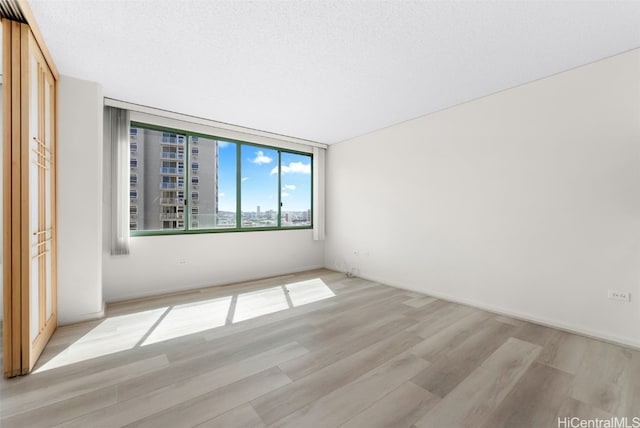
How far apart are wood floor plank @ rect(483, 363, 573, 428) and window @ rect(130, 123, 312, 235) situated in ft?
13.2

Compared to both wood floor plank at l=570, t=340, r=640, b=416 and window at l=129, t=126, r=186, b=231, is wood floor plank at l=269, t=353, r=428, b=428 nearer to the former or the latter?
wood floor plank at l=570, t=340, r=640, b=416

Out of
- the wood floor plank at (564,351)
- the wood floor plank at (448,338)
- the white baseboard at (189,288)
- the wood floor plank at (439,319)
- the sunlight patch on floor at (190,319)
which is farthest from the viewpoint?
the white baseboard at (189,288)

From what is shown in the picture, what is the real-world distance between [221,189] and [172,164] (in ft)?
2.70

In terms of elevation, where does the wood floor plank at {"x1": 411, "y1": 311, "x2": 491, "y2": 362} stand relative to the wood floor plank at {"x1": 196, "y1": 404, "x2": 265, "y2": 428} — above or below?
above

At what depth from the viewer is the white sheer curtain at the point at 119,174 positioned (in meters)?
3.42

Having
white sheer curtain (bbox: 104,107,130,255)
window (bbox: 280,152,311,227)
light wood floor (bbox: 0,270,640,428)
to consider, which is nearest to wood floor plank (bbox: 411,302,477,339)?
light wood floor (bbox: 0,270,640,428)

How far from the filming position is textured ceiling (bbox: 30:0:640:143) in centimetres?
188

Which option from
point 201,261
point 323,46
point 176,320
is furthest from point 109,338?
point 323,46

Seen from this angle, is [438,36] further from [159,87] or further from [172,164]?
[172,164]

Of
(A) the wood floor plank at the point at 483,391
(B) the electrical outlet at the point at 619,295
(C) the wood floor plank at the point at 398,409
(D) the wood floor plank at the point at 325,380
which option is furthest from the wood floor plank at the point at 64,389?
(B) the electrical outlet at the point at 619,295

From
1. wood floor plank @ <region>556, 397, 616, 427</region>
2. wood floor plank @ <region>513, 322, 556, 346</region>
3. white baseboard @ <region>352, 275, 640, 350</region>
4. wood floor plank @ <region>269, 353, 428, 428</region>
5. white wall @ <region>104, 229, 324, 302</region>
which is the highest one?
white wall @ <region>104, 229, 324, 302</region>

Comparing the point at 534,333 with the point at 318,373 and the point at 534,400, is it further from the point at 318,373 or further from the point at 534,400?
the point at 318,373

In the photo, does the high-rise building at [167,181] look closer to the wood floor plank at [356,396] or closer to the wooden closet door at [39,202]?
the wooden closet door at [39,202]

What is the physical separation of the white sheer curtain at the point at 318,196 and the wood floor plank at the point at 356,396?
3480mm
